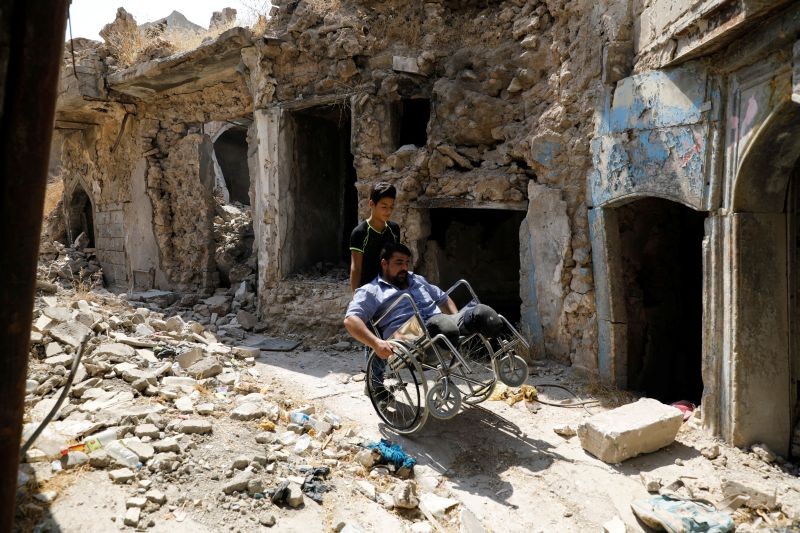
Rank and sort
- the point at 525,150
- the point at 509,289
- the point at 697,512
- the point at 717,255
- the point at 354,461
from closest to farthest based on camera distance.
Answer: the point at 697,512 → the point at 354,461 → the point at 717,255 → the point at 525,150 → the point at 509,289

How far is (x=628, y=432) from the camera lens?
365cm


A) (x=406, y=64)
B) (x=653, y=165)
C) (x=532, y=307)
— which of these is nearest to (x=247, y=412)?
(x=532, y=307)

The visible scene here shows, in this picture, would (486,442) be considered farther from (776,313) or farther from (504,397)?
Result: (776,313)

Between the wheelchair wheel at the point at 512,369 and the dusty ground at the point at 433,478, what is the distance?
557mm

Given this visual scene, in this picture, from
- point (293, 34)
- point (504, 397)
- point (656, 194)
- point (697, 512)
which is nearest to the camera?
point (697, 512)

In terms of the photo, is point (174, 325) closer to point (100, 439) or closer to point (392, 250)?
point (100, 439)

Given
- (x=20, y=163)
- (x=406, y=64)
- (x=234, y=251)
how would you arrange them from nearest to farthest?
(x=20, y=163) → (x=406, y=64) → (x=234, y=251)

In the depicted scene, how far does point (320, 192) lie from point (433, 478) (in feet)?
17.8

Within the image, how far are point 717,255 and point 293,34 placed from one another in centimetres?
570

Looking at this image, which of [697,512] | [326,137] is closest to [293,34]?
[326,137]

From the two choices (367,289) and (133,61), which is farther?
(133,61)

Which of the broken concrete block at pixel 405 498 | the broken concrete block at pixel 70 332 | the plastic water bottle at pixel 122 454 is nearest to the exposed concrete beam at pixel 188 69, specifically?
the broken concrete block at pixel 70 332

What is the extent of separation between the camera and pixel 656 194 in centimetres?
435

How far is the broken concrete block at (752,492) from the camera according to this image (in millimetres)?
3051
